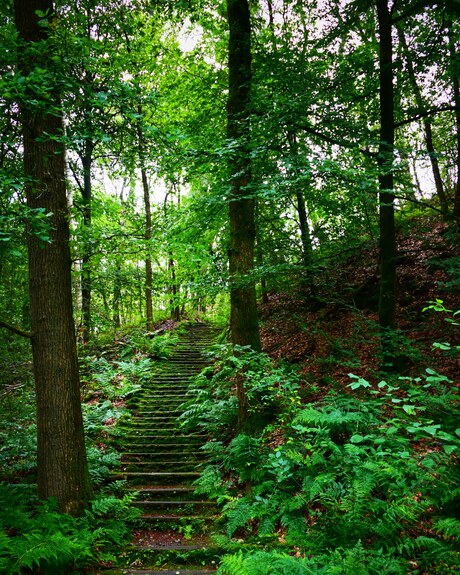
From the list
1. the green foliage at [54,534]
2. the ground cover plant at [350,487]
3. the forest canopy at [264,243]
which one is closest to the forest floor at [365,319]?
the forest canopy at [264,243]

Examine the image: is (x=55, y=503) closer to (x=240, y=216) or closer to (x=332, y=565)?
(x=332, y=565)

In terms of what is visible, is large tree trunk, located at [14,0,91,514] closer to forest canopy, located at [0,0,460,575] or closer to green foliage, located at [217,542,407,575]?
forest canopy, located at [0,0,460,575]

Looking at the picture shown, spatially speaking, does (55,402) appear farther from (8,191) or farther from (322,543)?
(322,543)

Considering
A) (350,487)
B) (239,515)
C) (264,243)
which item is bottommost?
(239,515)

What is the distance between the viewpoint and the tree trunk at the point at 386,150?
5.66 metres

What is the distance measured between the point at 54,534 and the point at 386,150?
680 centimetres

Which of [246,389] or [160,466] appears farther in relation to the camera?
[160,466]

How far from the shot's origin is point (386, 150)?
17.9 ft

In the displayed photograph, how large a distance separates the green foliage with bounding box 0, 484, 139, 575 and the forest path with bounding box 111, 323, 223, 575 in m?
0.38

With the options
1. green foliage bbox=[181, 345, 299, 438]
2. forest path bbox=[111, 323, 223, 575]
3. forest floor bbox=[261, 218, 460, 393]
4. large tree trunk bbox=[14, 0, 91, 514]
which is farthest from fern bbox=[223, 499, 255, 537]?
forest floor bbox=[261, 218, 460, 393]

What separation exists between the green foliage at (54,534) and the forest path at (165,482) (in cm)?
38

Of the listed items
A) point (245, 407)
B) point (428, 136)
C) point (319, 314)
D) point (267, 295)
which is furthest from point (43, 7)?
point (267, 295)

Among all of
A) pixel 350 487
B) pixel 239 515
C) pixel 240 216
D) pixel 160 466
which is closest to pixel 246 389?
pixel 239 515

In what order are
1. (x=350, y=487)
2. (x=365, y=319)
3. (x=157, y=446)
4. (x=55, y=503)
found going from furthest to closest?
(x=157, y=446)
(x=365, y=319)
(x=55, y=503)
(x=350, y=487)
